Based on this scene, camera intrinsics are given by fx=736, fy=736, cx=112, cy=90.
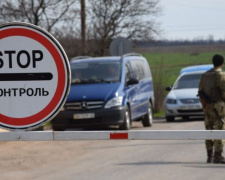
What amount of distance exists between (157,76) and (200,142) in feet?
54.0

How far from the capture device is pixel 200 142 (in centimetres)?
1509

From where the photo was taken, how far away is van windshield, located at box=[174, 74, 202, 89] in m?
23.5

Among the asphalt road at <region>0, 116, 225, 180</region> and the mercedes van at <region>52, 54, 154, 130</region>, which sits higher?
the mercedes van at <region>52, 54, 154, 130</region>

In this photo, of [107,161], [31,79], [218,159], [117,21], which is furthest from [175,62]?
[31,79]

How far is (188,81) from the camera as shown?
23719 mm

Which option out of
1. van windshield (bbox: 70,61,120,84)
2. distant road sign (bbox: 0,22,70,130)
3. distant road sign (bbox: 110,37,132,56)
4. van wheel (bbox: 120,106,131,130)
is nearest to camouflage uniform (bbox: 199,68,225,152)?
van wheel (bbox: 120,106,131,130)

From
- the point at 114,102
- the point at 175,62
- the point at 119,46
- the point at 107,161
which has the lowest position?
the point at 107,161

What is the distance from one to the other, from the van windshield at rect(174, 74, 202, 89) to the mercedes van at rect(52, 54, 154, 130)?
3.53 metres

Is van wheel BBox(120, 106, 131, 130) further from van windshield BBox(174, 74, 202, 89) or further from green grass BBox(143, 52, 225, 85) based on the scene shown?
green grass BBox(143, 52, 225, 85)

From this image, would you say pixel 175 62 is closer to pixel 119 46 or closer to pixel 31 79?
pixel 119 46

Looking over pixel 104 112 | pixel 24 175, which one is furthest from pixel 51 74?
pixel 104 112

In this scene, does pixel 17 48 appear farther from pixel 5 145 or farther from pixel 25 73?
pixel 5 145

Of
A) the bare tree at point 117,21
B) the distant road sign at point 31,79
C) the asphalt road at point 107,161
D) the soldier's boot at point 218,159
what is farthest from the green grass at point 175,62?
the distant road sign at point 31,79

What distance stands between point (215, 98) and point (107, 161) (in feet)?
6.51
